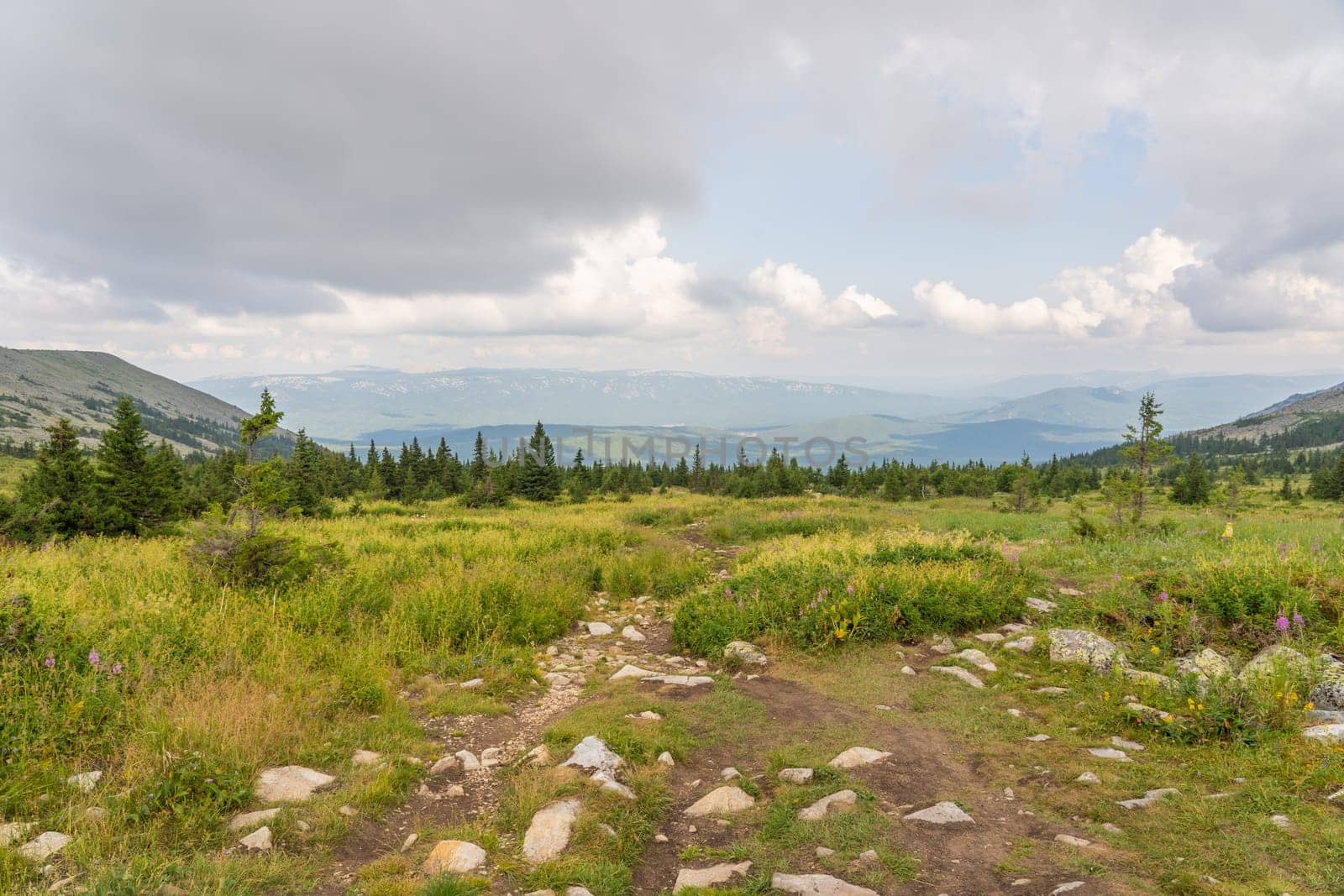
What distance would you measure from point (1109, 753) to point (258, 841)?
7.26 metres

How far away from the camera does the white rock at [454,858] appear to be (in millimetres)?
4117

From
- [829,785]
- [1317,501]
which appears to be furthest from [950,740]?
[1317,501]

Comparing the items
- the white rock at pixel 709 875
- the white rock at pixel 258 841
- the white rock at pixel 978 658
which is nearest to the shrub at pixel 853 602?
the white rock at pixel 978 658

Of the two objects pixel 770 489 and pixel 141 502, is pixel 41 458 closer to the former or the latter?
pixel 141 502

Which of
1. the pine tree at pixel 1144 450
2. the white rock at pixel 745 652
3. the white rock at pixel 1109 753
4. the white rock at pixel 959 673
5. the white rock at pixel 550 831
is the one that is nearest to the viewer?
the white rock at pixel 550 831

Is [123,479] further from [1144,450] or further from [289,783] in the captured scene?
[1144,450]

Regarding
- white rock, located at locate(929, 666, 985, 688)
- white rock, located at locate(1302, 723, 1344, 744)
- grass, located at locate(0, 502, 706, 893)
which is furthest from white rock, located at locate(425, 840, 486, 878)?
white rock, located at locate(1302, 723, 1344, 744)

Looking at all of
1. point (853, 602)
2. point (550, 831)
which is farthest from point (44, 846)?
point (853, 602)

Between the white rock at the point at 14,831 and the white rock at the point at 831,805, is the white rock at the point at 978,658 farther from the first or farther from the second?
the white rock at the point at 14,831

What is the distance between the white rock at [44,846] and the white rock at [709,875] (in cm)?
418

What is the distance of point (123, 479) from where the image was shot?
→ 20109 mm

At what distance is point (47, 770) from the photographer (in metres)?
4.70

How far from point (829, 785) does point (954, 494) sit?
91223mm

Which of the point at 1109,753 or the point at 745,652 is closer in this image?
the point at 1109,753
